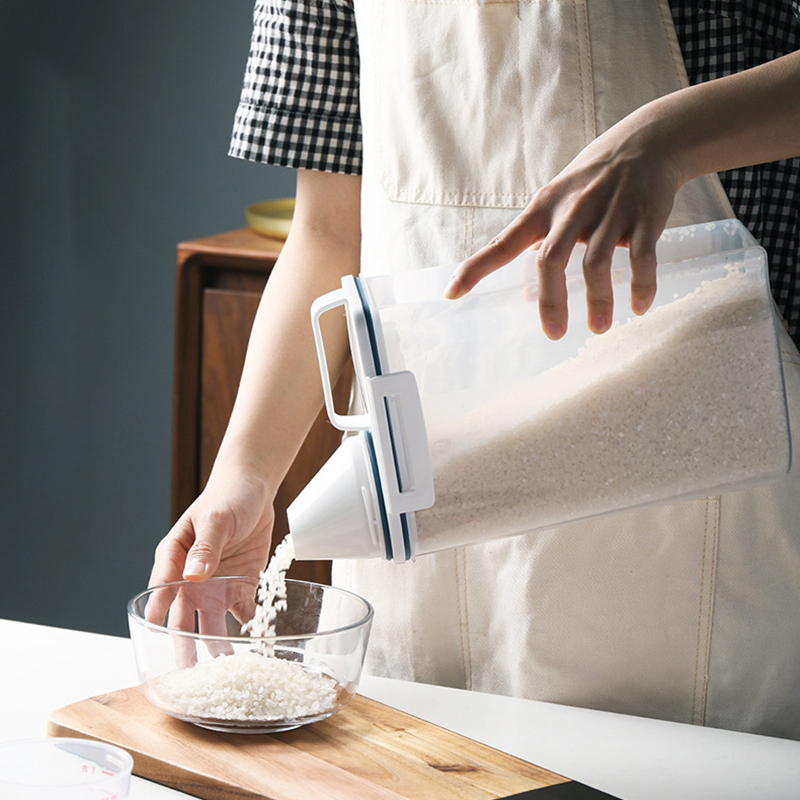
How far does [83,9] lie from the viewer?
2.53m

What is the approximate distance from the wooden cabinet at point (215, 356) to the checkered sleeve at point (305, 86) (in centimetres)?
86

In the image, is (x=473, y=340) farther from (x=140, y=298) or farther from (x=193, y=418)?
(x=140, y=298)

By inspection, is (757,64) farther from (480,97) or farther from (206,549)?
(206,549)

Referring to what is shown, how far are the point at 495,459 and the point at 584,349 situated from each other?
0.09 meters

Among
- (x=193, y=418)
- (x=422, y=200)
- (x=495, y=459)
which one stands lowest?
(x=193, y=418)

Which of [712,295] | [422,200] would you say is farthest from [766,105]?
[422,200]

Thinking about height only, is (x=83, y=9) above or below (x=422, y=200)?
above

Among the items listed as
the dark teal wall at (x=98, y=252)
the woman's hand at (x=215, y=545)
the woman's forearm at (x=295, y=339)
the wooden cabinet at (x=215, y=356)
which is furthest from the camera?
the dark teal wall at (x=98, y=252)

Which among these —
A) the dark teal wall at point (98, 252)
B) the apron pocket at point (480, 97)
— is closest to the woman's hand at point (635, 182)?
the apron pocket at point (480, 97)

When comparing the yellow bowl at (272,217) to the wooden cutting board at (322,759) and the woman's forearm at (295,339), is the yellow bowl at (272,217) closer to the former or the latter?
the woman's forearm at (295,339)

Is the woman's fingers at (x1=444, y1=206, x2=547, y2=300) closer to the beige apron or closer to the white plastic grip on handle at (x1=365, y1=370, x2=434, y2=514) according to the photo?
the white plastic grip on handle at (x1=365, y1=370, x2=434, y2=514)

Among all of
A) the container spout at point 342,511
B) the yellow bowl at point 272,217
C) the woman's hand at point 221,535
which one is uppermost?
the yellow bowl at point 272,217

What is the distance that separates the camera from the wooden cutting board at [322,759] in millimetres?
713

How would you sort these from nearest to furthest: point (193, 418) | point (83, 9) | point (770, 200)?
point (770, 200)
point (193, 418)
point (83, 9)
